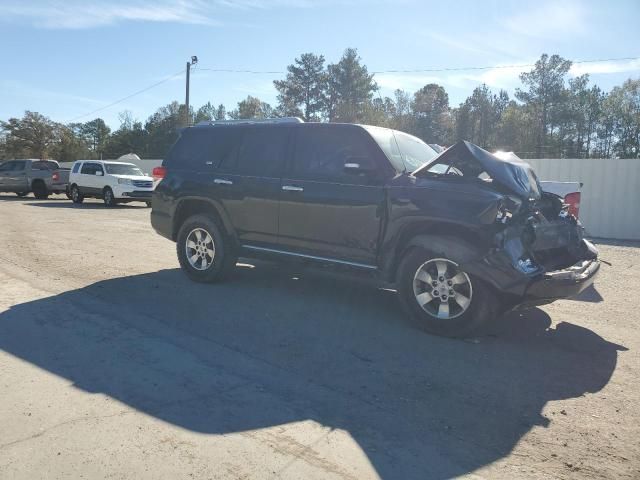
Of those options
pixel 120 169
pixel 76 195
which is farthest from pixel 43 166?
pixel 120 169

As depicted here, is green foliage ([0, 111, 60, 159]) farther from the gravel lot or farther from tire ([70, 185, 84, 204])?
the gravel lot

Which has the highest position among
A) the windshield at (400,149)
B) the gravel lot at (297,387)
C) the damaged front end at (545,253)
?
the windshield at (400,149)

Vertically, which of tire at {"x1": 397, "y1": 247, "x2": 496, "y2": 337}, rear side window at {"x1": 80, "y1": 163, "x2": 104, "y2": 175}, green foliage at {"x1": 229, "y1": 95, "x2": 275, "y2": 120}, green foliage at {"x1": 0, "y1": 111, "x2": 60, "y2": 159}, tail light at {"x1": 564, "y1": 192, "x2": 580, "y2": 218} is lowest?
tire at {"x1": 397, "y1": 247, "x2": 496, "y2": 337}

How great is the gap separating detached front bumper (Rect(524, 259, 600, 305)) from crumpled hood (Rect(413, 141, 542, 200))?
810 mm

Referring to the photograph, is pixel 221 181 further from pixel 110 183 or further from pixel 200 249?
pixel 110 183

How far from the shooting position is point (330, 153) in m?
6.21

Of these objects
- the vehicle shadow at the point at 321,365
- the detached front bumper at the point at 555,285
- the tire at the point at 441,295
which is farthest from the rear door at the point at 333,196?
the detached front bumper at the point at 555,285

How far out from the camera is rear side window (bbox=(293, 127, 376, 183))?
5.93 metres

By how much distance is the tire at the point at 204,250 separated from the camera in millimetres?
6945

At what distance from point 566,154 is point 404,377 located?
62350mm

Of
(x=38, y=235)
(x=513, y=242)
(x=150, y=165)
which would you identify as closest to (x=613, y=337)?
(x=513, y=242)

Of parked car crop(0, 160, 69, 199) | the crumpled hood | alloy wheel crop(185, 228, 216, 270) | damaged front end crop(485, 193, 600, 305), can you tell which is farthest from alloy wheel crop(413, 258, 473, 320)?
parked car crop(0, 160, 69, 199)

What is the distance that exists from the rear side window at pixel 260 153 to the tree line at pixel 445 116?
140ft

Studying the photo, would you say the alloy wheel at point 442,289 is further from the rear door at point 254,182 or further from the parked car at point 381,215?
the rear door at point 254,182
